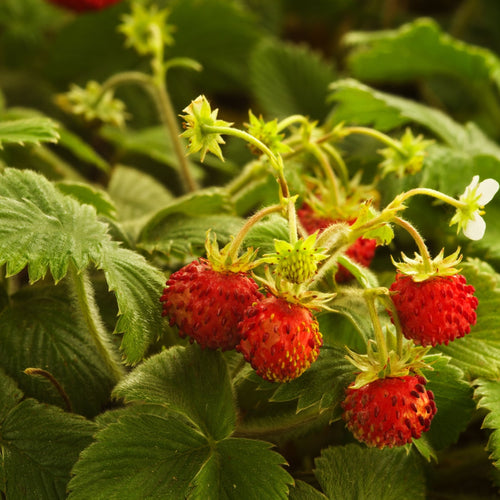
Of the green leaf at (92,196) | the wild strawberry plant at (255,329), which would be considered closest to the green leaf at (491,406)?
the wild strawberry plant at (255,329)

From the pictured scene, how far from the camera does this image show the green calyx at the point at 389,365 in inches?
26.9

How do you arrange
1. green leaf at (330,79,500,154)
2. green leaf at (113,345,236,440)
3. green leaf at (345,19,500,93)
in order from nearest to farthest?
green leaf at (113,345,236,440) → green leaf at (330,79,500,154) → green leaf at (345,19,500,93)

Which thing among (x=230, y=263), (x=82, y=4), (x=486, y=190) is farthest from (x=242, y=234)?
(x=82, y=4)

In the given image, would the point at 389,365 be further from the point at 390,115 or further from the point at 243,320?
the point at 390,115

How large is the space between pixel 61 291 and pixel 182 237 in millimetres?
181

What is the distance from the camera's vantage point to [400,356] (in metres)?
0.70

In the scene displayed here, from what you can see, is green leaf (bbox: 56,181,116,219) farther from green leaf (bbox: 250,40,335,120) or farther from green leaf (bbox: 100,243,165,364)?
green leaf (bbox: 250,40,335,120)

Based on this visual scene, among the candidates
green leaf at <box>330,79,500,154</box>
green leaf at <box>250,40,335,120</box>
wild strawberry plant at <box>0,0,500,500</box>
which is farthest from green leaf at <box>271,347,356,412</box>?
green leaf at <box>250,40,335,120</box>

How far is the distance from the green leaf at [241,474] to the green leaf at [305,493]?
0.18 ft

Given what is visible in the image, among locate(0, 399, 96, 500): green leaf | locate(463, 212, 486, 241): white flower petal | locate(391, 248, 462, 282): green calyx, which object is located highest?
locate(463, 212, 486, 241): white flower petal

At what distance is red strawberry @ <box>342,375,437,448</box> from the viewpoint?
2.18 ft

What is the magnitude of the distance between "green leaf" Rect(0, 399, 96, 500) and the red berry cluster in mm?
190

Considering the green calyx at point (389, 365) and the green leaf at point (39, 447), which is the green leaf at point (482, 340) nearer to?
the green calyx at point (389, 365)

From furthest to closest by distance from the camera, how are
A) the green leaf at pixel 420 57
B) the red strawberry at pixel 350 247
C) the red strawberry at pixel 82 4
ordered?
the red strawberry at pixel 82 4
the green leaf at pixel 420 57
the red strawberry at pixel 350 247
